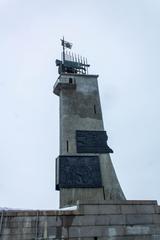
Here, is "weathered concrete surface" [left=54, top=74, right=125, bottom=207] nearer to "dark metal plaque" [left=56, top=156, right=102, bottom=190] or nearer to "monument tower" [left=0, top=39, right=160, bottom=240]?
"monument tower" [left=0, top=39, right=160, bottom=240]

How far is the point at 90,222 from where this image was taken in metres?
11.1

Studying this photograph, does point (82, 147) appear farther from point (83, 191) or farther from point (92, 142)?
point (83, 191)

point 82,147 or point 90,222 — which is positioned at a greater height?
point 82,147

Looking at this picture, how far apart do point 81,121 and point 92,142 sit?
1798mm

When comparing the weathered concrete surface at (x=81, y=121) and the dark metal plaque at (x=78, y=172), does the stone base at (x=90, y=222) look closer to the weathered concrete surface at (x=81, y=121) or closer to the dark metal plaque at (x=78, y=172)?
the weathered concrete surface at (x=81, y=121)

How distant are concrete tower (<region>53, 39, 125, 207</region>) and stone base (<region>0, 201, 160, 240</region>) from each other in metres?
5.28

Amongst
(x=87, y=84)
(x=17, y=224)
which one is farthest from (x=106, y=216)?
(x=87, y=84)

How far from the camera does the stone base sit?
10563 millimetres

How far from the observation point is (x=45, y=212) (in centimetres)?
1093

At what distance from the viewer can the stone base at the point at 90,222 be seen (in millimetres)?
10563

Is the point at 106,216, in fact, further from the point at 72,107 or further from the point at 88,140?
the point at 72,107

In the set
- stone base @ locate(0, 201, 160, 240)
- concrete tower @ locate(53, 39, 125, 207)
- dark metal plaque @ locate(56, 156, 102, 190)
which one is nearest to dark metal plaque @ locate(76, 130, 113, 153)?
concrete tower @ locate(53, 39, 125, 207)

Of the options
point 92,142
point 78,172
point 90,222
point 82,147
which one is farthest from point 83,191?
point 90,222

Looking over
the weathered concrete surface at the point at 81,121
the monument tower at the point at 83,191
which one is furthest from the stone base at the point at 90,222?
the weathered concrete surface at the point at 81,121
